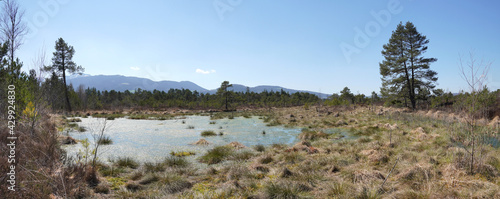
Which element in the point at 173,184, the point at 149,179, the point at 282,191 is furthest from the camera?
the point at 149,179

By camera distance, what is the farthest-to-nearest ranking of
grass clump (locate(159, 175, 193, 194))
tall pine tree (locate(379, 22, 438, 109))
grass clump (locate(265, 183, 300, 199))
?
tall pine tree (locate(379, 22, 438, 109)) → grass clump (locate(159, 175, 193, 194)) → grass clump (locate(265, 183, 300, 199))

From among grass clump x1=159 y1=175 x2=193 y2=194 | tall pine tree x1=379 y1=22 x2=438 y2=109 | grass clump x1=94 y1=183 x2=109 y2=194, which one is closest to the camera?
grass clump x1=94 y1=183 x2=109 y2=194

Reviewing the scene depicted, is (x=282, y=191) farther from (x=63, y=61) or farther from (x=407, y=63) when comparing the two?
(x=63, y=61)

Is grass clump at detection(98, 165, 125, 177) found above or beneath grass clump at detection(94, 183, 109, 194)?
beneath

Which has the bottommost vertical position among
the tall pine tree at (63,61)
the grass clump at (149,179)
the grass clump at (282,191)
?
the grass clump at (149,179)

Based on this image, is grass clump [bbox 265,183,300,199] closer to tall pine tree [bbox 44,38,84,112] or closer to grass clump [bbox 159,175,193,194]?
grass clump [bbox 159,175,193,194]

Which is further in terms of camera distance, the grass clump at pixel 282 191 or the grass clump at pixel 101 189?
the grass clump at pixel 101 189

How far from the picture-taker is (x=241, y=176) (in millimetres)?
5387

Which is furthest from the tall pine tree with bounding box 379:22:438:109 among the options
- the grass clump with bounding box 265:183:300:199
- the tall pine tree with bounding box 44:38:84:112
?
the tall pine tree with bounding box 44:38:84:112

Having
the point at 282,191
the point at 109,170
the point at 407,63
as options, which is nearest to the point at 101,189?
the point at 109,170

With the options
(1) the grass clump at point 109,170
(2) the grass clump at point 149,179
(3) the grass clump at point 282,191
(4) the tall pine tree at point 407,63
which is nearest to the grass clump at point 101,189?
(2) the grass clump at point 149,179

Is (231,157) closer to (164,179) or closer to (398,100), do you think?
(164,179)

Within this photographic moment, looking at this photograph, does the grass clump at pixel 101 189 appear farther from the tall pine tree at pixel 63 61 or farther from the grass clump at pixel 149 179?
the tall pine tree at pixel 63 61

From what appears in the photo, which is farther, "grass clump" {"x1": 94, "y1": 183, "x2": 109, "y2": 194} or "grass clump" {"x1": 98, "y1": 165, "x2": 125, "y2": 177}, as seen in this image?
"grass clump" {"x1": 98, "y1": 165, "x2": 125, "y2": 177}
